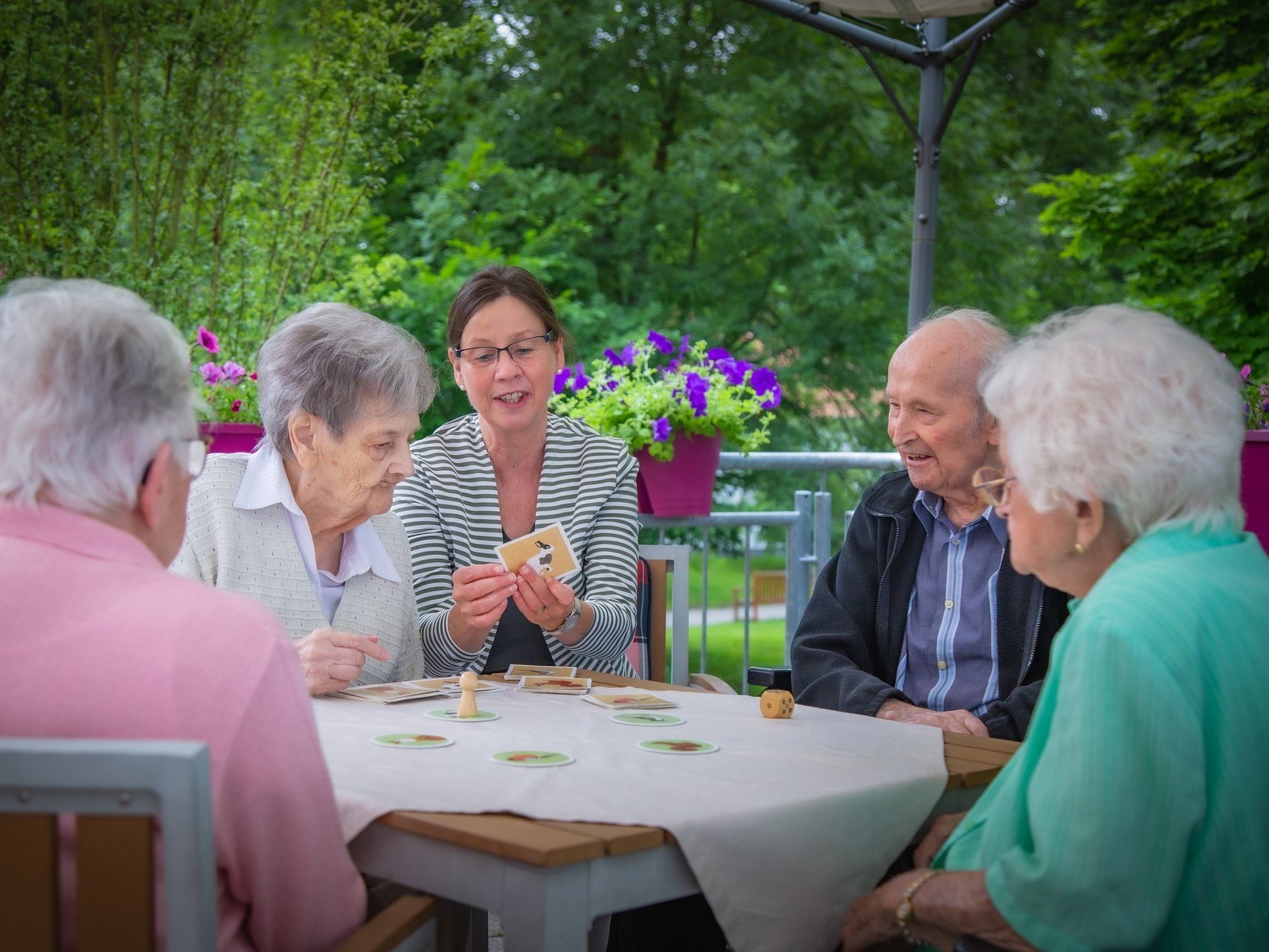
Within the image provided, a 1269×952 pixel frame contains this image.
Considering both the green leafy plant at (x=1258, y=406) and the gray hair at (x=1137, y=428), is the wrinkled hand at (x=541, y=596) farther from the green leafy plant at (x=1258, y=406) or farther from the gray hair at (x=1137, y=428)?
the green leafy plant at (x=1258, y=406)

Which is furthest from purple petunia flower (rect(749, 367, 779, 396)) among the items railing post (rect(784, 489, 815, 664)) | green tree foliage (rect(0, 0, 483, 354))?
green tree foliage (rect(0, 0, 483, 354))

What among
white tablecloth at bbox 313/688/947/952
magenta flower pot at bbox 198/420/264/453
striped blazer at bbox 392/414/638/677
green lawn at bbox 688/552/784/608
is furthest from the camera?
green lawn at bbox 688/552/784/608

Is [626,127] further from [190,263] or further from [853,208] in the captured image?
[190,263]

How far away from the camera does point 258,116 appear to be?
28.2 feet

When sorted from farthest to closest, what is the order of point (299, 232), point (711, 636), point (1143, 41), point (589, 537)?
point (711, 636) < point (1143, 41) < point (299, 232) < point (589, 537)

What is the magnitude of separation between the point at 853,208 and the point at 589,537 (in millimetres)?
9168

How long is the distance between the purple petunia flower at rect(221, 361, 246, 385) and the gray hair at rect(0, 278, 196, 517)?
3157mm

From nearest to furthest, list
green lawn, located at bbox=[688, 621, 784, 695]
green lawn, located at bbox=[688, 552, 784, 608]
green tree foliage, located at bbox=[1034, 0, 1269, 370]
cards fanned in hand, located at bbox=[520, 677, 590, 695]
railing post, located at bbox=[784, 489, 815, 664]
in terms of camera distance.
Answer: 1. cards fanned in hand, located at bbox=[520, 677, 590, 695]
2. railing post, located at bbox=[784, 489, 815, 664]
3. green tree foliage, located at bbox=[1034, 0, 1269, 370]
4. green lawn, located at bbox=[688, 621, 784, 695]
5. green lawn, located at bbox=[688, 552, 784, 608]

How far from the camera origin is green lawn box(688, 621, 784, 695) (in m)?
12.5

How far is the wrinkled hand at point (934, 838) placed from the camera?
190cm

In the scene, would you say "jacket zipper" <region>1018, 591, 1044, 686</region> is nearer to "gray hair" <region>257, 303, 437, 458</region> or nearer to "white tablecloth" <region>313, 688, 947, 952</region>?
"white tablecloth" <region>313, 688, 947, 952</region>

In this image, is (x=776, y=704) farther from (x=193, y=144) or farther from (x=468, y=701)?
(x=193, y=144)

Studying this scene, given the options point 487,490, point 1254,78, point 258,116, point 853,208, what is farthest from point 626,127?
point 487,490

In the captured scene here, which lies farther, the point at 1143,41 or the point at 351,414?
the point at 1143,41
